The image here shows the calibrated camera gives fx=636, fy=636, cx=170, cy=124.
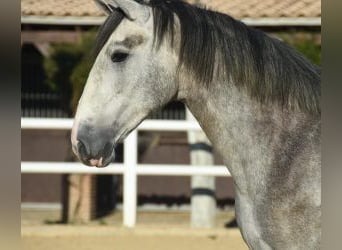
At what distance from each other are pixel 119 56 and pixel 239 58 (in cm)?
46

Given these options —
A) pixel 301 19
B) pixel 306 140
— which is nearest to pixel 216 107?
pixel 306 140

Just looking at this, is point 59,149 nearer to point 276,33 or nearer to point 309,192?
point 276,33

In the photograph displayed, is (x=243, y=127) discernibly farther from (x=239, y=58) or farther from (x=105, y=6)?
(x=105, y=6)

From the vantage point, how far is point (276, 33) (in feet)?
31.8

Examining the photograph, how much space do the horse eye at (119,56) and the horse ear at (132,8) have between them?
5.6 inches

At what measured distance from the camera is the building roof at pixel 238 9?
952cm

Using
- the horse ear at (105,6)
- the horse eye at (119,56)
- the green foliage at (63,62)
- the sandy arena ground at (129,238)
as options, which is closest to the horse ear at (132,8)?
Result: the horse ear at (105,6)

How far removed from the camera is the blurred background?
8.77m

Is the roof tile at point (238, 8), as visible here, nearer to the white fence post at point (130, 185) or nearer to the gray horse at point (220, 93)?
the white fence post at point (130, 185)

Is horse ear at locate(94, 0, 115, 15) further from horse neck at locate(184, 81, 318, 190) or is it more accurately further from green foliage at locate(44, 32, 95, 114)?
green foliage at locate(44, 32, 95, 114)

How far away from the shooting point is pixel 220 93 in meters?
2.48

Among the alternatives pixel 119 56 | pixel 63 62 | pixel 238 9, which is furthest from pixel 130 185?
pixel 119 56

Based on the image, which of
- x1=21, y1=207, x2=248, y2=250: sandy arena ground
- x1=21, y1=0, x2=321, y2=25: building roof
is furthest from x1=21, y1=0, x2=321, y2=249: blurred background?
x1=21, y1=207, x2=248, y2=250: sandy arena ground

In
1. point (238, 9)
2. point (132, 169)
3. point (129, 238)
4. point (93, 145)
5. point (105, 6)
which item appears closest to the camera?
point (93, 145)
